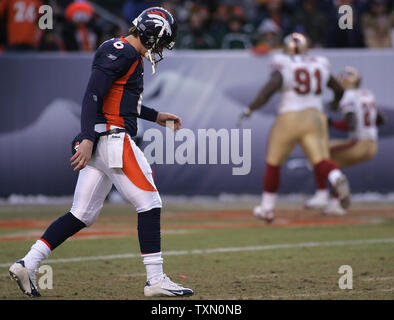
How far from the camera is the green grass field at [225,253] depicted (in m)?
5.74

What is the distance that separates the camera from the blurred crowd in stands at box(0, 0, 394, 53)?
12.8 meters

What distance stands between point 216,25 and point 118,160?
9.62 meters

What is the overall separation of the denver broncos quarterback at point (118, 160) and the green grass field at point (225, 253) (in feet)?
0.79

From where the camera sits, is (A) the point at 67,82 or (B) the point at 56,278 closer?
(B) the point at 56,278

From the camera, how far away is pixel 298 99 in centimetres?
997

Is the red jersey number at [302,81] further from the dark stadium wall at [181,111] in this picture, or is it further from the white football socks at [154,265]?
the white football socks at [154,265]

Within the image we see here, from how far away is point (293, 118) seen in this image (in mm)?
9898

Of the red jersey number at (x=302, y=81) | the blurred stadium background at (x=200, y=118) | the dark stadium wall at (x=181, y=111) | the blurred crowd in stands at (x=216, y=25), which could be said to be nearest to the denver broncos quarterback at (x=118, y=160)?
the blurred stadium background at (x=200, y=118)

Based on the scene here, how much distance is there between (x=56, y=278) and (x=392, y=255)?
296 cm

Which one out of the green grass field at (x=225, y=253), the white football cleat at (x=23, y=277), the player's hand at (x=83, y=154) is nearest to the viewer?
the player's hand at (x=83, y=154)

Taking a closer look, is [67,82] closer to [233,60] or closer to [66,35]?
[66,35]

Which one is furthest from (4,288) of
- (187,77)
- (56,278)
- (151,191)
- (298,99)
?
(187,77)

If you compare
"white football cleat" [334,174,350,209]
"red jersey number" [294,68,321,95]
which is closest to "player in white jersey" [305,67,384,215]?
"red jersey number" [294,68,321,95]

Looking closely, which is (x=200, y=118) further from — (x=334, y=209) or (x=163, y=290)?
(x=163, y=290)
